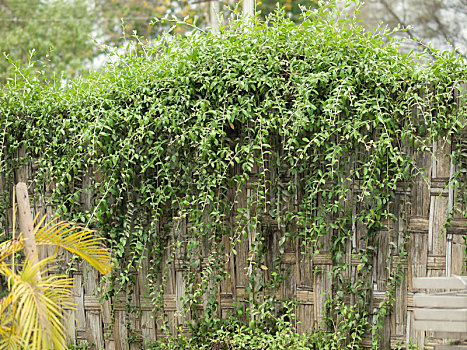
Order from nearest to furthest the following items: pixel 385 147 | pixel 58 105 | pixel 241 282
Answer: pixel 385 147
pixel 241 282
pixel 58 105

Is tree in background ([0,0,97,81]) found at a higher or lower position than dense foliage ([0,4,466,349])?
higher

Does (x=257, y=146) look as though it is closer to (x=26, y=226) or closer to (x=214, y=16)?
(x=26, y=226)

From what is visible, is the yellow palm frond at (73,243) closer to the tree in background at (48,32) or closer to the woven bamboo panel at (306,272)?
the woven bamboo panel at (306,272)

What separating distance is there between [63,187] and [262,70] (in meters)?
1.53

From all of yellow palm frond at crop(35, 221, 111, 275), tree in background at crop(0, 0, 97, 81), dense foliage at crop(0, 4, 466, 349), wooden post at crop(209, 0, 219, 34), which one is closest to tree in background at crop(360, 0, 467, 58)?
wooden post at crop(209, 0, 219, 34)

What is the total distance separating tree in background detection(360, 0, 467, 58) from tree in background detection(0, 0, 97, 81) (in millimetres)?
6583

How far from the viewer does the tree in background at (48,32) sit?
398 inches

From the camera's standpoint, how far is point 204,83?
2.62m

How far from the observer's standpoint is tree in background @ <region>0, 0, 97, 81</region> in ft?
33.2

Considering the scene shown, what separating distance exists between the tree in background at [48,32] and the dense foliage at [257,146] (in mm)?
7986

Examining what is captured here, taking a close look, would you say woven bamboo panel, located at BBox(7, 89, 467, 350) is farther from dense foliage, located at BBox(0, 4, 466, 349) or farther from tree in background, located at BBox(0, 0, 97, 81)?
tree in background, located at BBox(0, 0, 97, 81)

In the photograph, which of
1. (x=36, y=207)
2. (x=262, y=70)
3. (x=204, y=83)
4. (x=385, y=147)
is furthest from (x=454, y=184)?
(x=36, y=207)

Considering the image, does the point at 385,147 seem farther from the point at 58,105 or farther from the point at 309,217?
the point at 58,105

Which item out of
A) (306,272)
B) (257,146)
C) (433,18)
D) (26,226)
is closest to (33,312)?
(26,226)
